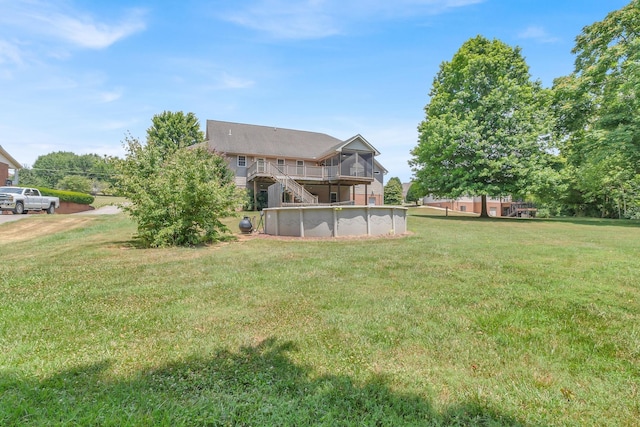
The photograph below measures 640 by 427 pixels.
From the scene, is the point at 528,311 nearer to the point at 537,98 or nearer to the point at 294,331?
the point at 294,331

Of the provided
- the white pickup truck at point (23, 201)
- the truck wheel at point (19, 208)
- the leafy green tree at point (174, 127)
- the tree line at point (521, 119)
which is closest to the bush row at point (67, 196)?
the white pickup truck at point (23, 201)

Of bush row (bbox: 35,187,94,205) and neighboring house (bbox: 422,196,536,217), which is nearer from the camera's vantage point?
bush row (bbox: 35,187,94,205)

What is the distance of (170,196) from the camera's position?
9.58 m

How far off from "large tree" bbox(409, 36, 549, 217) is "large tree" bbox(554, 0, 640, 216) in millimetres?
2265

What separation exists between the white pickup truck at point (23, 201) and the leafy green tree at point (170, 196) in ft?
50.3

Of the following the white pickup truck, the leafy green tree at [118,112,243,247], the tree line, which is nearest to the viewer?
the leafy green tree at [118,112,243,247]

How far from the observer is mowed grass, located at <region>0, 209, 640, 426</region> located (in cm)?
204

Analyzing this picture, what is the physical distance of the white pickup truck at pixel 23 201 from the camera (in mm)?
18344

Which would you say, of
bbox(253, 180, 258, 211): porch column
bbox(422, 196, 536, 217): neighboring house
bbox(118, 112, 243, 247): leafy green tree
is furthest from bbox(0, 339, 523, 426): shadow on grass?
bbox(422, 196, 536, 217): neighboring house

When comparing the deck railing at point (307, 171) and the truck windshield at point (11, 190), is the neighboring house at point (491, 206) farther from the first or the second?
the truck windshield at point (11, 190)

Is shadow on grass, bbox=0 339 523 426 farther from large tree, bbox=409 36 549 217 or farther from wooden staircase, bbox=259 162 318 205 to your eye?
large tree, bbox=409 36 549 217

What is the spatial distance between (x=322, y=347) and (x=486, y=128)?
2291cm

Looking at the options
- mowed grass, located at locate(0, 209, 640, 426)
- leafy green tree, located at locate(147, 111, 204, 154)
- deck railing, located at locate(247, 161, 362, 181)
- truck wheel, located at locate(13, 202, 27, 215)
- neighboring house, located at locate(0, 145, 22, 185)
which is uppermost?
leafy green tree, located at locate(147, 111, 204, 154)

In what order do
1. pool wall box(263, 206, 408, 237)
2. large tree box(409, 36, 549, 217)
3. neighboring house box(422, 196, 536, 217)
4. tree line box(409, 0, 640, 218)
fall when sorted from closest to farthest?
pool wall box(263, 206, 408, 237), tree line box(409, 0, 640, 218), large tree box(409, 36, 549, 217), neighboring house box(422, 196, 536, 217)
